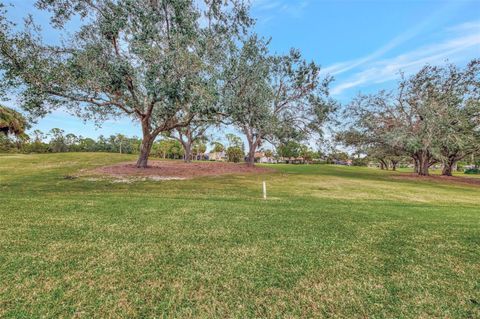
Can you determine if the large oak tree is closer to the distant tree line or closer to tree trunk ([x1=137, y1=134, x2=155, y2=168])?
tree trunk ([x1=137, y1=134, x2=155, y2=168])

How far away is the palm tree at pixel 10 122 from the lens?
2752 centimetres

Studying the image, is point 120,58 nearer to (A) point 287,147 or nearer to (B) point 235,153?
(A) point 287,147

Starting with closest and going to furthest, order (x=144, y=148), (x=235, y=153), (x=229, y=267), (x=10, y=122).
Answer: (x=229, y=267) < (x=144, y=148) < (x=10, y=122) < (x=235, y=153)

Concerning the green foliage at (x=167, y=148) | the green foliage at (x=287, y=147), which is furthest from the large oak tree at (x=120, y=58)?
the green foliage at (x=167, y=148)

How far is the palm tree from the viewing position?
90.3 ft

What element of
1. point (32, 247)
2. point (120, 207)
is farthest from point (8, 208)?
point (32, 247)

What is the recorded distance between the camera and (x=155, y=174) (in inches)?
667

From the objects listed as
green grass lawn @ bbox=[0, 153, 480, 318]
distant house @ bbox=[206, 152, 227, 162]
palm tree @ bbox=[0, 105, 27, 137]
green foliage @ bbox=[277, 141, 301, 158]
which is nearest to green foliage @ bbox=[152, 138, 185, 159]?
distant house @ bbox=[206, 152, 227, 162]

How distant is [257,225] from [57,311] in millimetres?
3706

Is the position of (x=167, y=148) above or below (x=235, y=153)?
above

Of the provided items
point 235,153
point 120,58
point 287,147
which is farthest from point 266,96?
point 235,153

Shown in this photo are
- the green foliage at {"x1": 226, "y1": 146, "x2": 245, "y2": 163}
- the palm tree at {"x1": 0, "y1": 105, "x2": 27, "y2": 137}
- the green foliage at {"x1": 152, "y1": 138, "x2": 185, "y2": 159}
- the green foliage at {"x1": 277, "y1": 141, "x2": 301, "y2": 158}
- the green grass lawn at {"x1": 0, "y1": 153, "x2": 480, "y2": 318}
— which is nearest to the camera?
the green grass lawn at {"x1": 0, "y1": 153, "x2": 480, "y2": 318}

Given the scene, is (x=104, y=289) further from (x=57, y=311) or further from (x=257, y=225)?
(x=257, y=225)

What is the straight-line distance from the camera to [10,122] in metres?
28.3
